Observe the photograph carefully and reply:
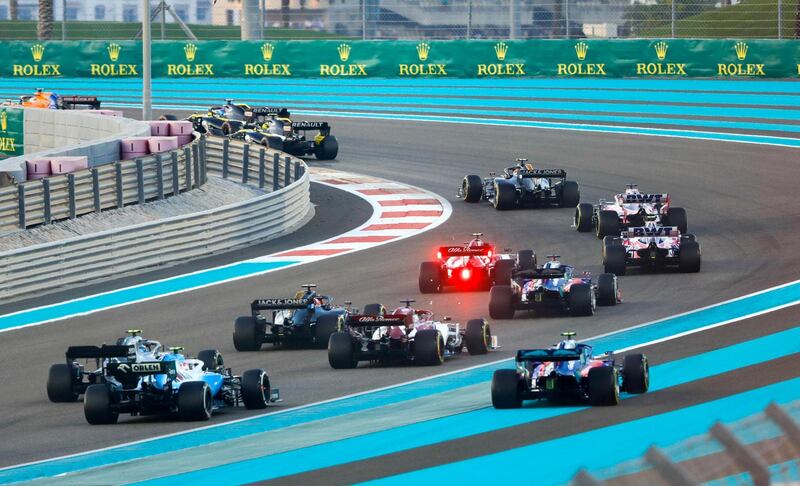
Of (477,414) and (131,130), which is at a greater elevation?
(131,130)

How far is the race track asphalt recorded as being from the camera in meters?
16.2

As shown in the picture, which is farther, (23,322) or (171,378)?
(23,322)

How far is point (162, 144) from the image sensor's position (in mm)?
30938

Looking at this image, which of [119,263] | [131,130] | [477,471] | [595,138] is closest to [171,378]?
[477,471]

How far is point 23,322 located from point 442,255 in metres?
6.02

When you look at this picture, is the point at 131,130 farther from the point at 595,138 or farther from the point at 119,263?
the point at 595,138

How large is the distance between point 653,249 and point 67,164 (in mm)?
11014

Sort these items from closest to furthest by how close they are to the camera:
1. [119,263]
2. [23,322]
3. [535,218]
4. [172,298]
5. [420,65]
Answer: [23,322]
[172,298]
[119,263]
[535,218]
[420,65]

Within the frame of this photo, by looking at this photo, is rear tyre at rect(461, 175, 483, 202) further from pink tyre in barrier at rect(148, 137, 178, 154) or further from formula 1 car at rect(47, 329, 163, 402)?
formula 1 car at rect(47, 329, 163, 402)

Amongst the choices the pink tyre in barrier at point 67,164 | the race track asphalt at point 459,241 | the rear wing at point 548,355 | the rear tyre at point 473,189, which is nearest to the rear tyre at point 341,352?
the race track asphalt at point 459,241

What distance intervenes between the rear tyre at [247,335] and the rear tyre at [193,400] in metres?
3.94

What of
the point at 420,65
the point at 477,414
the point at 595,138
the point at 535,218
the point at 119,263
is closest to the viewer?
the point at 477,414

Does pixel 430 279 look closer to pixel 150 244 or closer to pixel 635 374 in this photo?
pixel 150 244

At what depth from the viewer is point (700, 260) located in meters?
23.1
